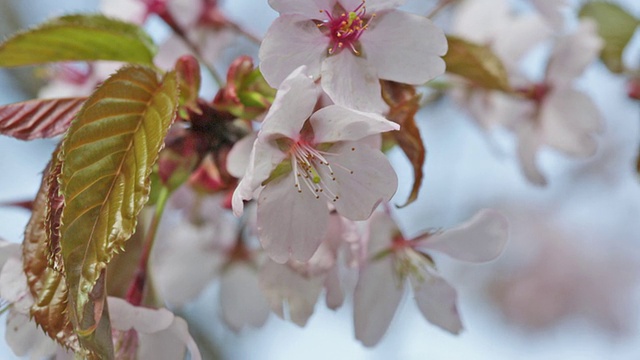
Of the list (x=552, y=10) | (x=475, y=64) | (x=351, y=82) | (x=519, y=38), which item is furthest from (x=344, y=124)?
(x=519, y=38)

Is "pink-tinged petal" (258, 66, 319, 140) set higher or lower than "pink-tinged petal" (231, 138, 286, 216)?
higher

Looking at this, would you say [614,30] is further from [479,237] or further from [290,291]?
[290,291]

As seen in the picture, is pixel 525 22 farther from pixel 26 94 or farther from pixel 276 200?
pixel 26 94

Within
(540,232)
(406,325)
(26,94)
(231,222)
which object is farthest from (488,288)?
(231,222)

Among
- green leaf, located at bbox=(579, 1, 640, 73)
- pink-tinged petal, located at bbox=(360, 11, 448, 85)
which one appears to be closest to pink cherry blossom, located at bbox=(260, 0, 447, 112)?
pink-tinged petal, located at bbox=(360, 11, 448, 85)

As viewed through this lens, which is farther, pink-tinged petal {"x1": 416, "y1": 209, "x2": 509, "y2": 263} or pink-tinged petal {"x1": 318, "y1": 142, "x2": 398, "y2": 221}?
pink-tinged petal {"x1": 416, "y1": 209, "x2": 509, "y2": 263}

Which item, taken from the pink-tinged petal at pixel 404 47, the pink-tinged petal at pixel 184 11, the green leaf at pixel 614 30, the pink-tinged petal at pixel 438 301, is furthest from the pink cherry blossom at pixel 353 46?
the green leaf at pixel 614 30

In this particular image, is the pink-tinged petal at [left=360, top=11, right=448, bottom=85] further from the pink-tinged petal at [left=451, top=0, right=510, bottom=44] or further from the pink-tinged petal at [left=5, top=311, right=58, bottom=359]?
the pink-tinged petal at [left=451, top=0, right=510, bottom=44]
